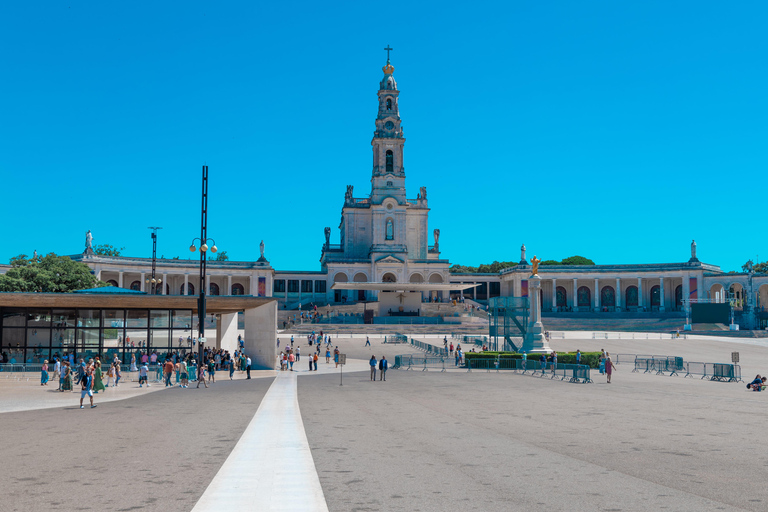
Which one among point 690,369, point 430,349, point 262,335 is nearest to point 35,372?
point 262,335

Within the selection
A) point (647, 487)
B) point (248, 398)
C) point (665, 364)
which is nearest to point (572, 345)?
point (665, 364)

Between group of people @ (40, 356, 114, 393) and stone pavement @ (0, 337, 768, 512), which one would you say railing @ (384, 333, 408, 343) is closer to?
group of people @ (40, 356, 114, 393)

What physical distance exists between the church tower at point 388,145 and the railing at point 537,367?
71358 mm

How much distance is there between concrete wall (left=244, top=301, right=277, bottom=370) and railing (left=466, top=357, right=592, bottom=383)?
11.7 meters

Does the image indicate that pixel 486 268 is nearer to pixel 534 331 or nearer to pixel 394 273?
pixel 394 273

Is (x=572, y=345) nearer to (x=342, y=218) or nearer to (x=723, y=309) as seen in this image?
(x=723, y=309)

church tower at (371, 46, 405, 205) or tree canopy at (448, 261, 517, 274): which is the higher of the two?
church tower at (371, 46, 405, 205)

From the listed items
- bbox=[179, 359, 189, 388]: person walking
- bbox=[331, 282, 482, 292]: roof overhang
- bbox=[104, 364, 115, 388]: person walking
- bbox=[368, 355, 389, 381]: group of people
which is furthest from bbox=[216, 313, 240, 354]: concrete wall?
bbox=[331, 282, 482, 292]: roof overhang

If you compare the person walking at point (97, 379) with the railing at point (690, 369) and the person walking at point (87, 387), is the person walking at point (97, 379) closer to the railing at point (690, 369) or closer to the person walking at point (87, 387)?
the person walking at point (87, 387)

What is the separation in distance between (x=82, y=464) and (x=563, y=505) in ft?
28.9

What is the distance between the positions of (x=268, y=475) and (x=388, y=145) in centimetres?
10099

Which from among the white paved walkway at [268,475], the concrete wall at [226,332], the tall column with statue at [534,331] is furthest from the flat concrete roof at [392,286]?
the white paved walkway at [268,475]

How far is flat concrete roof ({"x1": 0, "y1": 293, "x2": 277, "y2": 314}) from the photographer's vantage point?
117ft

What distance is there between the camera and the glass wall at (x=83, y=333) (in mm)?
38219
